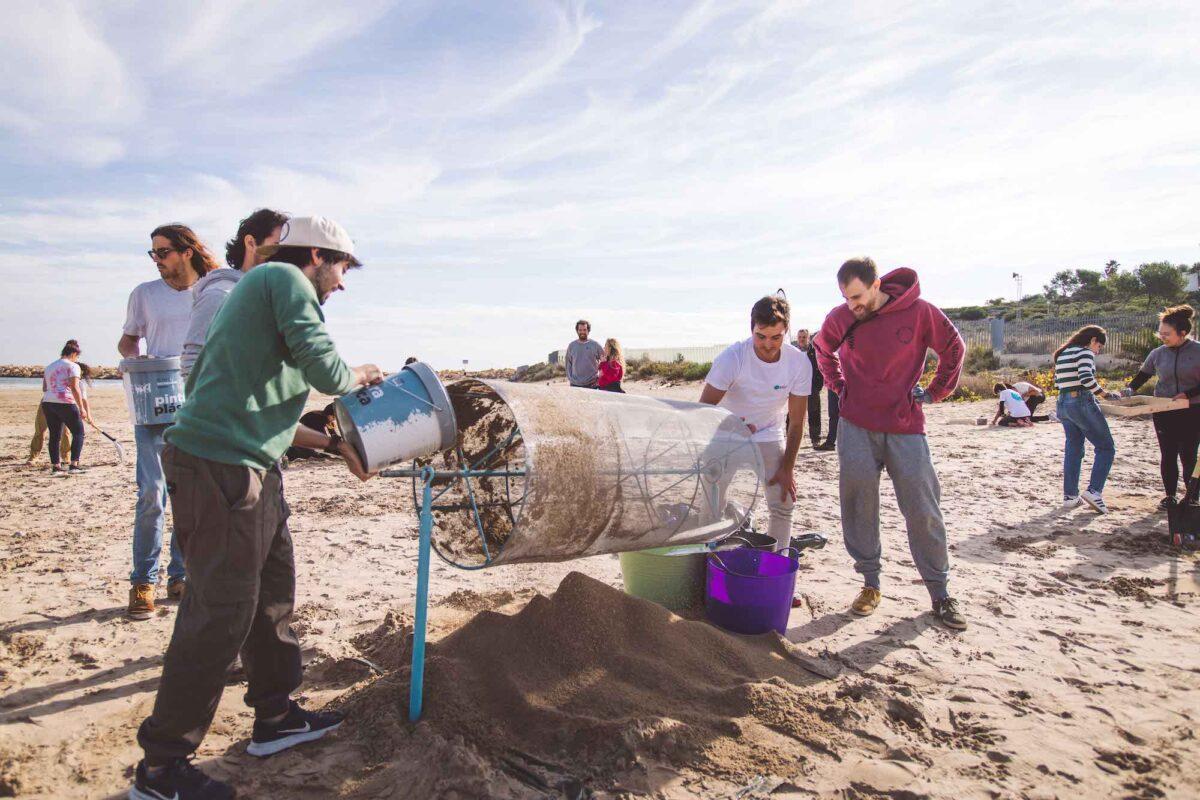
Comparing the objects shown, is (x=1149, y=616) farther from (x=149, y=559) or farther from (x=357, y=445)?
(x=149, y=559)

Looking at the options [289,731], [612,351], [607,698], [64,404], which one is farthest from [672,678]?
[64,404]

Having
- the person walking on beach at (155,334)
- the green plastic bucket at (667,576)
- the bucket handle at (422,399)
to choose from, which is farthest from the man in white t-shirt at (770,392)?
the person walking on beach at (155,334)

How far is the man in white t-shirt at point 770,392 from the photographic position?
162 inches

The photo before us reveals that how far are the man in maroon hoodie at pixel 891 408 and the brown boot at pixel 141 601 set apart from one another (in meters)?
4.13

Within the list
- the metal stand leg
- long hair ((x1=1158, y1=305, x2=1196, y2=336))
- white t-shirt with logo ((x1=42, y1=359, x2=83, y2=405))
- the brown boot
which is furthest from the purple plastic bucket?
white t-shirt with logo ((x1=42, y1=359, x2=83, y2=405))

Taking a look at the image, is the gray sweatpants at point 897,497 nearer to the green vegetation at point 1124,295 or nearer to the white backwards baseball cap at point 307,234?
the white backwards baseball cap at point 307,234

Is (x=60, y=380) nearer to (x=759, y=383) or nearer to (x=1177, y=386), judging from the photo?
(x=759, y=383)

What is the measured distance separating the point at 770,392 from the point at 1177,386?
15.5ft

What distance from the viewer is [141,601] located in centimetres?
394

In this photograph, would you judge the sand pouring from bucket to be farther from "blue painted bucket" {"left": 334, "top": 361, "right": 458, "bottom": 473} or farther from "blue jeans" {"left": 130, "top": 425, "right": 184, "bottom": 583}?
"blue jeans" {"left": 130, "top": 425, "right": 184, "bottom": 583}

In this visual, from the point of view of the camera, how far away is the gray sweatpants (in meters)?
4.06

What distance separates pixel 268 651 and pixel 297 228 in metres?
1.60

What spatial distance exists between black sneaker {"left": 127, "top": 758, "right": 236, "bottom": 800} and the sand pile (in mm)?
563

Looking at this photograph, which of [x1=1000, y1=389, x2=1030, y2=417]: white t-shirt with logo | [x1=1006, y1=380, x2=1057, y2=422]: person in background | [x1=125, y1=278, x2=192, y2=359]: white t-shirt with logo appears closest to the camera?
[x1=125, y1=278, x2=192, y2=359]: white t-shirt with logo
